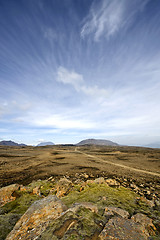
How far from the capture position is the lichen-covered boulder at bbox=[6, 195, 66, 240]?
12.7 feet

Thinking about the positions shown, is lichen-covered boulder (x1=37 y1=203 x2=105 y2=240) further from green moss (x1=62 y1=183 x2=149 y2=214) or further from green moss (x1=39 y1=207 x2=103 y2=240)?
green moss (x1=62 y1=183 x2=149 y2=214)

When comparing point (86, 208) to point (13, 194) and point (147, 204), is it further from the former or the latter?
point (13, 194)

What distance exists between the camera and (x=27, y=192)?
9.59 metres

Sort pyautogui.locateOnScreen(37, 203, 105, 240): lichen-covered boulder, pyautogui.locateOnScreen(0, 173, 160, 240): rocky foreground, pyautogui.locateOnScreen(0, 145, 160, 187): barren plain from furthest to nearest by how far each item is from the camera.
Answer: pyautogui.locateOnScreen(0, 145, 160, 187): barren plain < pyautogui.locateOnScreen(0, 173, 160, 240): rocky foreground < pyautogui.locateOnScreen(37, 203, 105, 240): lichen-covered boulder

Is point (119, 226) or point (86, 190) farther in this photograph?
point (86, 190)

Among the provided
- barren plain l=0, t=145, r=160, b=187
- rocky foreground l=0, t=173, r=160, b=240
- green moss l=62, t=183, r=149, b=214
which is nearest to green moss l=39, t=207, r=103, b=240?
rocky foreground l=0, t=173, r=160, b=240

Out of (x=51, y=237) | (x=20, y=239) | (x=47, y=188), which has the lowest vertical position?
(x=47, y=188)

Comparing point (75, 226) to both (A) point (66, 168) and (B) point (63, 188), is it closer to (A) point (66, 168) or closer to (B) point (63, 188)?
(B) point (63, 188)

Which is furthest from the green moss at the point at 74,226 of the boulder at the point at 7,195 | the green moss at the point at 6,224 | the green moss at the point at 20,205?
the boulder at the point at 7,195

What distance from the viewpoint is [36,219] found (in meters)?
4.58

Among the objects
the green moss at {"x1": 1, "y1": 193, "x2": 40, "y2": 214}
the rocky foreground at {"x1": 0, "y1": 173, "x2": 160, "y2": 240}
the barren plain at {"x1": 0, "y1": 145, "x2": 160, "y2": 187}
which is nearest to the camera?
the rocky foreground at {"x1": 0, "y1": 173, "x2": 160, "y2": 240}

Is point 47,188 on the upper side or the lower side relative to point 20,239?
lower

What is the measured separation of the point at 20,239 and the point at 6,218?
265 cm

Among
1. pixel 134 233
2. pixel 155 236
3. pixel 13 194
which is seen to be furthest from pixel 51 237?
pixel 13 194
